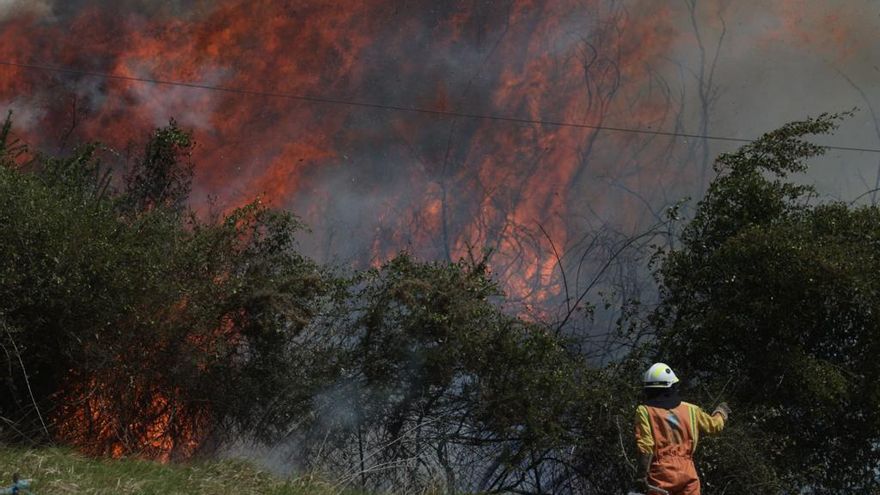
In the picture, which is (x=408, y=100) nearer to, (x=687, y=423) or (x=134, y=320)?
(x=134, y=320)

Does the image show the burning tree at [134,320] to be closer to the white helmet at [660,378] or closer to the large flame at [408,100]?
the large flame at [408,100]

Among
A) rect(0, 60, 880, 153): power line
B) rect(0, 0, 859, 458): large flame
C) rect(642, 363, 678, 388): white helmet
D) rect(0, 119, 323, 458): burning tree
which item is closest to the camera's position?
rect(642, 363, 678, 388): white helmet

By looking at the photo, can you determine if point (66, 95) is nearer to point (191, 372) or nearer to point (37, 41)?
point (37, 41)

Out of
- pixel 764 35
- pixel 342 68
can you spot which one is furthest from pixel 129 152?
pixel 764 35

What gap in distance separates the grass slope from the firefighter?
3.90m

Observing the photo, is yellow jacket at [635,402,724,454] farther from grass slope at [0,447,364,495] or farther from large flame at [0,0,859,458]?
large flame at [0,0,859,458]

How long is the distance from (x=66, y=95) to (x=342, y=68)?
218 inches

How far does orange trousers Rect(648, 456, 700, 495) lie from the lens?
28.0ft

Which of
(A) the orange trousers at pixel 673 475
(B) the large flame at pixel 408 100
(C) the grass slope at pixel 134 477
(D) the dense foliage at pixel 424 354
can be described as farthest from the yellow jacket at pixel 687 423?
(B) the large flame at pixel 408 100

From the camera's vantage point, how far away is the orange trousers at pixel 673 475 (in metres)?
8.53

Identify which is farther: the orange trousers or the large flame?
the large flame

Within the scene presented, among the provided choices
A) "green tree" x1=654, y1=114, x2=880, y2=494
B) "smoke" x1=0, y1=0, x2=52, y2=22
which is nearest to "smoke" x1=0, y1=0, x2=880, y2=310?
"smoke" x1=0, y1=0, x2=52, y2=22

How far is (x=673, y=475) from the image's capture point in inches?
336

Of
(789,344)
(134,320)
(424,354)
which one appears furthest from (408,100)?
(789,344)
